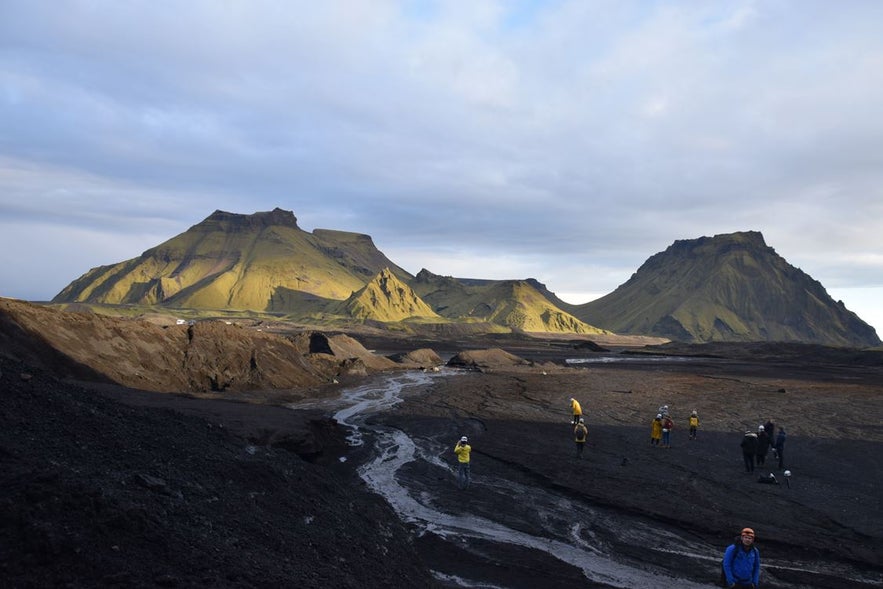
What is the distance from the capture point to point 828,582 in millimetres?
12852

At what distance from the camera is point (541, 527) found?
52.8 ft

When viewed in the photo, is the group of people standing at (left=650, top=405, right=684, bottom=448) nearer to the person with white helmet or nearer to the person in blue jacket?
the person with white helmet

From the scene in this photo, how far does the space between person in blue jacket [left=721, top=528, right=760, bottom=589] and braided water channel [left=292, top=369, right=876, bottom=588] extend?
12.8 feet

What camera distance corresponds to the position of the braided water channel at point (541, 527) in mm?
13352

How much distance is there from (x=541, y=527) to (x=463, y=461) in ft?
11.9

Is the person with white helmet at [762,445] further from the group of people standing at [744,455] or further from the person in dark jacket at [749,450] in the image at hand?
the person in dark jacket at [749,450]

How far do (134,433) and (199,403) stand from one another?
1492 cm

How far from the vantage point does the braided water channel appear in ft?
43.8

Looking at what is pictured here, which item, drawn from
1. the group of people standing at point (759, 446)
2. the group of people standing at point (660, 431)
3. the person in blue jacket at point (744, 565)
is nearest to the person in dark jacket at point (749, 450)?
the group of people standing at point (759, 446)

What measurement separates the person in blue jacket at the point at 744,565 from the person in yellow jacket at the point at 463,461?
10.3 m

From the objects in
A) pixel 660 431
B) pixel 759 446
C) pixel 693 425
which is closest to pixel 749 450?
pixel 759 446

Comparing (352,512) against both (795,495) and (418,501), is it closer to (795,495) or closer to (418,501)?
(418,501)

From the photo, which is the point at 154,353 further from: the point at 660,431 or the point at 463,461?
the point at 660,431

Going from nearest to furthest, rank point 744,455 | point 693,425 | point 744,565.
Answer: point 744,565
point 744,455
point 693,425
